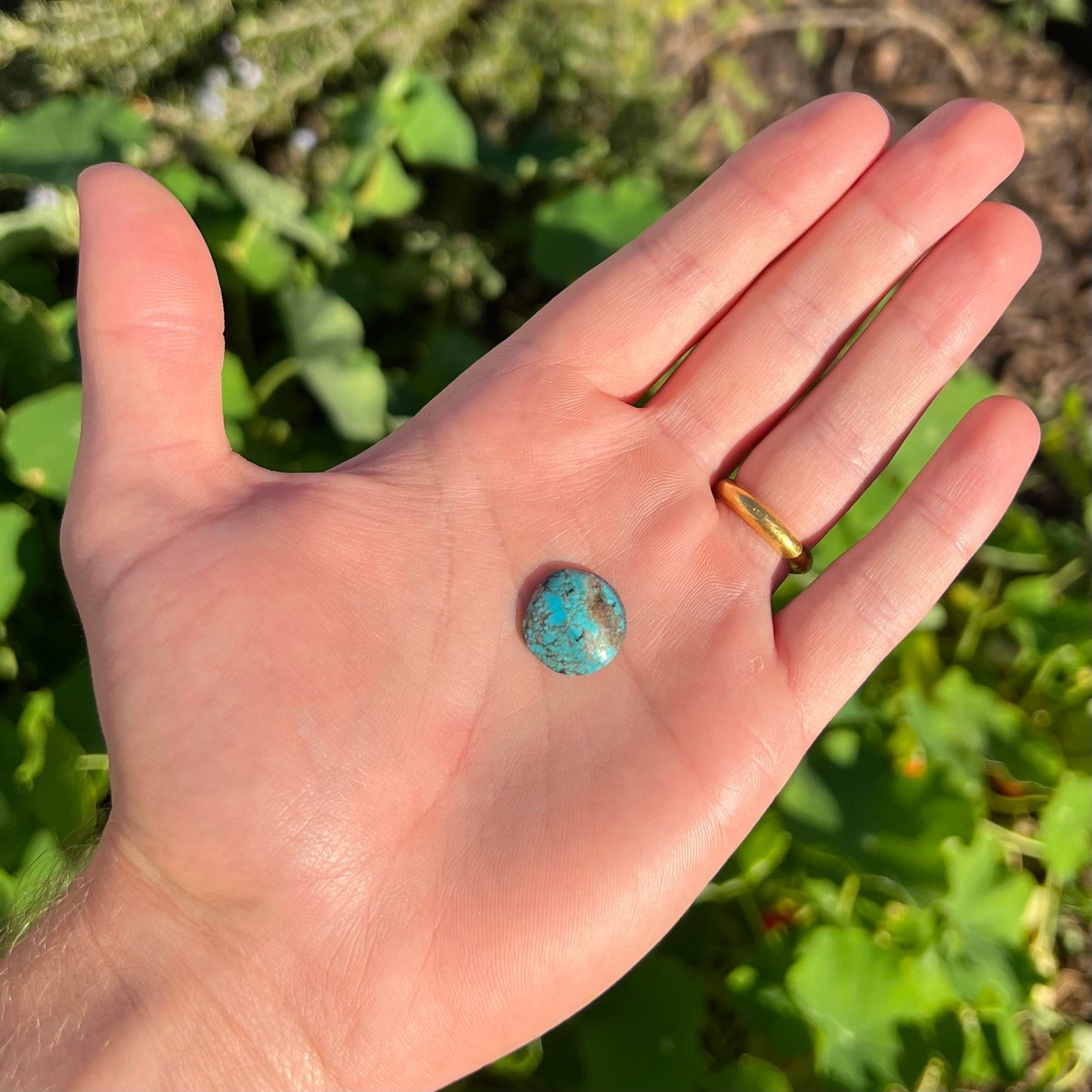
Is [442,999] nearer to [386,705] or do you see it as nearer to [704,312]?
[386,705]

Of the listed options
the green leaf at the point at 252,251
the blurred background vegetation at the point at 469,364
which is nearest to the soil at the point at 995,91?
the blurred background vegetation at the point at 469,364

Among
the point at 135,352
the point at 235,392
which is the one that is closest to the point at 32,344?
the point at 235,392

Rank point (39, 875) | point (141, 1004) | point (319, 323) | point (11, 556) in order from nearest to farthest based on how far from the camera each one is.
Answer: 1. point (141, 1004)
2. point (39, 875)
3. point (11, 556)
4. point (319, 323)

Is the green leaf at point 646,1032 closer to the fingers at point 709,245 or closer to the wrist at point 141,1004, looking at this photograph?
the wrist at point 141,1004

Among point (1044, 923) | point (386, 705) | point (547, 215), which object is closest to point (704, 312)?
point (547, 215)

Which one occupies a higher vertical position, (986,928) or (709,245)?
(709,245)

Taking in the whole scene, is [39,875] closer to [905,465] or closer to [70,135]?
[70,135]

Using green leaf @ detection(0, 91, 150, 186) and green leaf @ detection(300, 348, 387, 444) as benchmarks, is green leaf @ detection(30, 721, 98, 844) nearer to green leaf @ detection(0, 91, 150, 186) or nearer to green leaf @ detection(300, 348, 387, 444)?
green leaf @ detection(300, 348, 387, 444)

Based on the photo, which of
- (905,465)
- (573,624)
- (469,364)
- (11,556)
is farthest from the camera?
(469,364)
